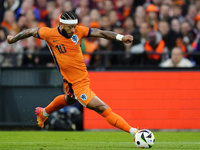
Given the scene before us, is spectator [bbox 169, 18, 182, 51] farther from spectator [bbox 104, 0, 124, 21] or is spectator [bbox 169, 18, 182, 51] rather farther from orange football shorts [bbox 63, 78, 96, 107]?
orange football shorts [bbox 63, 78, 96, 107]

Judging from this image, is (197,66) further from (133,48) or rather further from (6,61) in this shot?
(6,61)

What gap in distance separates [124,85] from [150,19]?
2.45 m

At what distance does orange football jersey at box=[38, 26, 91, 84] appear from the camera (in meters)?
6.15

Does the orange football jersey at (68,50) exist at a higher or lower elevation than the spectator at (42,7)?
lower

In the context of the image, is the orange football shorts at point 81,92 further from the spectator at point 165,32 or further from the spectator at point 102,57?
the spectator at point 165,32

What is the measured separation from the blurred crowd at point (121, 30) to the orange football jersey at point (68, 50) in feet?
10.9

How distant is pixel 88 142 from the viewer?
7270 mm

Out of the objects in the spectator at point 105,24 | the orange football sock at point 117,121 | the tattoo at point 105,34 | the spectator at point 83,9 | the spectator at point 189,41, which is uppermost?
the spectator at point 83,9

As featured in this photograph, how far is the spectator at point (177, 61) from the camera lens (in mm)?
9484

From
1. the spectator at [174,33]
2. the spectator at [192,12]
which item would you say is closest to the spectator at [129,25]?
the spectator at [174,33]

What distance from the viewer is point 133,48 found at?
1012 centimetres

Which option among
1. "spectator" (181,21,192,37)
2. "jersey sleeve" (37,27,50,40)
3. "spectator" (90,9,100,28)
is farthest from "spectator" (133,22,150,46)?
"jersey sleeve" (37,27,50,40)

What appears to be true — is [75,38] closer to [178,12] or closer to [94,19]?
[94,19]

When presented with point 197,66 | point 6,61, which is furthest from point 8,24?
point 197,66
